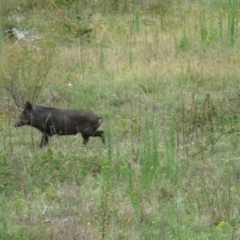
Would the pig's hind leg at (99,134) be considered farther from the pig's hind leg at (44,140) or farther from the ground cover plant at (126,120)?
the pig's hind leg at (44,140)

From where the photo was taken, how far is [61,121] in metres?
11.9

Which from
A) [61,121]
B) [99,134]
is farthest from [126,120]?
[61,121]

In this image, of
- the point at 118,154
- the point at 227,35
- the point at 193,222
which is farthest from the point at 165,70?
the point at 193,222

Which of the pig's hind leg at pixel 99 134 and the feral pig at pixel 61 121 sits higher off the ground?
the feral pig at pixel 61 121

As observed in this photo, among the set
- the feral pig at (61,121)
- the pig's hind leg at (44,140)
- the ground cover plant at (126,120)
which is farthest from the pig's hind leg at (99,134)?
the pig's hind leg at (44,140)

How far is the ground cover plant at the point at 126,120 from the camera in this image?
870 centimetres

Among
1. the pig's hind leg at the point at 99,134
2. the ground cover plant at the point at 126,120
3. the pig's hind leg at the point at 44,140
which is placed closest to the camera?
the ground cover plant at the point at 126,120

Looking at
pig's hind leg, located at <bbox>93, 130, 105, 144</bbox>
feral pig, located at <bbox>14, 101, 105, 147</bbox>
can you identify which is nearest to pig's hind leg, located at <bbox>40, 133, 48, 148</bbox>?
feral pig, located at <bbox>14, 101, 105, 147</bbox>

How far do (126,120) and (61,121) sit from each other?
1.21 metres

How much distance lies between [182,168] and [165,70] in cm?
467

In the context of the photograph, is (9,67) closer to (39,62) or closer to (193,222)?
(39,62)

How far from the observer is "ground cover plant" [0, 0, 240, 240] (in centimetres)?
870

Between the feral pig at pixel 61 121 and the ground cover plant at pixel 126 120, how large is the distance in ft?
0.51

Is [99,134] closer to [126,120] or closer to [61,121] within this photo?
[61,121]
